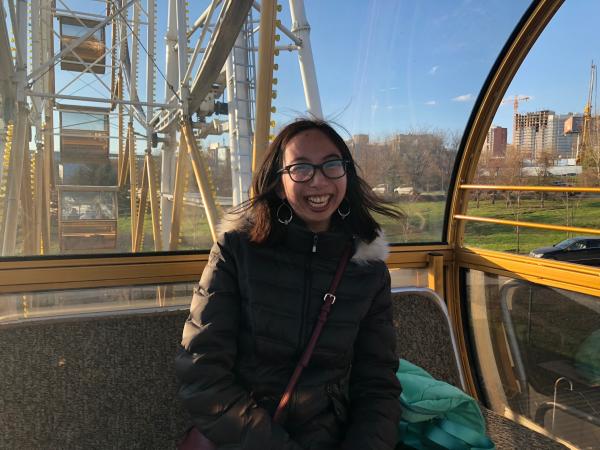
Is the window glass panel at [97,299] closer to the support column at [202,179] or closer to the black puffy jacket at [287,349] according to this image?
the black puffy jacket at [287,349]

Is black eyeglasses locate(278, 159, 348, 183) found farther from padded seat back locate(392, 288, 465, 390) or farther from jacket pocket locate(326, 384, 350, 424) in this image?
padded seat back locate(392, 288, 465, 390)

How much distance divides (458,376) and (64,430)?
5.10ft

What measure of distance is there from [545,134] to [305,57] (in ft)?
10.4

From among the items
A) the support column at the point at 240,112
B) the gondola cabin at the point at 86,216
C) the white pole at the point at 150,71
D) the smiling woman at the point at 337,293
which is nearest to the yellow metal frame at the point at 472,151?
the smiling woman at the point at 337,293

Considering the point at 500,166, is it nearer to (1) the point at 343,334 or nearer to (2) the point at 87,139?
(1) the point at 343,334

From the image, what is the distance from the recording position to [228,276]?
56.0 inches

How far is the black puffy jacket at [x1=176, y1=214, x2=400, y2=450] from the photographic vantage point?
4.29ft

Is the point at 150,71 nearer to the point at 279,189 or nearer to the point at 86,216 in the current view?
the point at 86,216

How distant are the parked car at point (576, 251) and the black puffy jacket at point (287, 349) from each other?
117cm

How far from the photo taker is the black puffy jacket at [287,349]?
131cm

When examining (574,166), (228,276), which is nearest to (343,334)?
(228,276)

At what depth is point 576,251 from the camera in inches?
90.4

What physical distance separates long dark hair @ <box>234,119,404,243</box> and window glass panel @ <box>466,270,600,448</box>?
1.16 m

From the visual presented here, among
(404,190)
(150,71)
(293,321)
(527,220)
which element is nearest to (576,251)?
(527,220)
